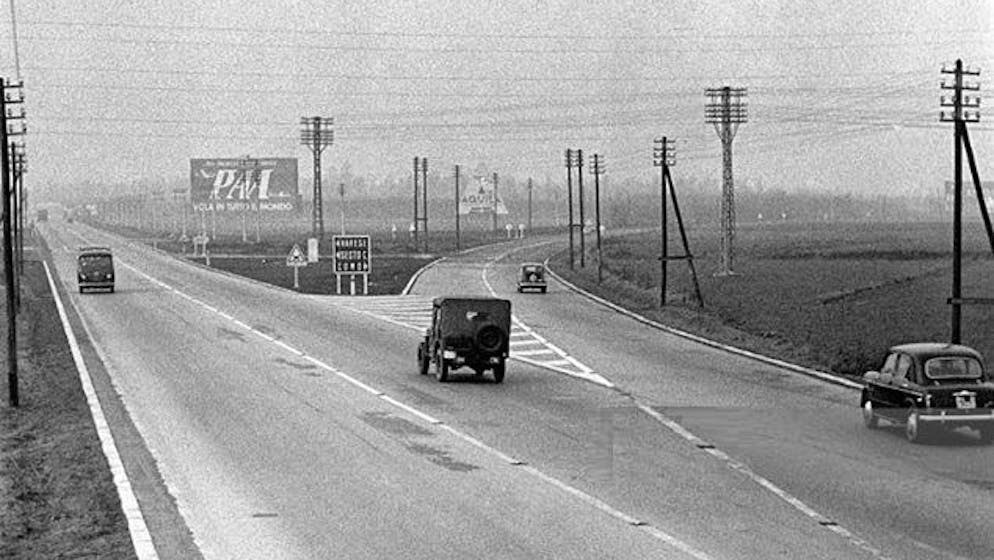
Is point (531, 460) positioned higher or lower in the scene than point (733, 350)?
higher

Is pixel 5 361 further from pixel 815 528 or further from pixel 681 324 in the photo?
pixel 815 528

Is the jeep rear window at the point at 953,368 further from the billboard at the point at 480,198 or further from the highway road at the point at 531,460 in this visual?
the billboard at the point at 480,198

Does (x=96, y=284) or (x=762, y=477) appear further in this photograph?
(x=96, y=284)

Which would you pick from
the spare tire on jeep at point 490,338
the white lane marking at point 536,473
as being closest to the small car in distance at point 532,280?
the white lane marking at point 536,473

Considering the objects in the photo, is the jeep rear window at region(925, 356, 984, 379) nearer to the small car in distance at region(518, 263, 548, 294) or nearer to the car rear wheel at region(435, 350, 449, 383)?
the car rear wheel at region(435, 350, 449, 383)

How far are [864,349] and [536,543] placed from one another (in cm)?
2439

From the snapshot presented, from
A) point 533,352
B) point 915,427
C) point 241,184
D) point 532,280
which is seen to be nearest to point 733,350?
point 533,352

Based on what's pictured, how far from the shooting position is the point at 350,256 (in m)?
75.4

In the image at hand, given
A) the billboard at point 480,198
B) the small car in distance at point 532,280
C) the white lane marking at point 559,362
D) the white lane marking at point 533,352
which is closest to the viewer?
the white lane marking at point 559,362

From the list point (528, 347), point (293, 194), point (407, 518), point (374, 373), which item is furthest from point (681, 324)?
point (293, 194)

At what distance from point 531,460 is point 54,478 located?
24.3 feet

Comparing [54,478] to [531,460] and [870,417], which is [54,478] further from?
[870,417]

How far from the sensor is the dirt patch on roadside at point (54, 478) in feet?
54.5

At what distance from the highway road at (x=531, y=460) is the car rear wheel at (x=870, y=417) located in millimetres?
355
